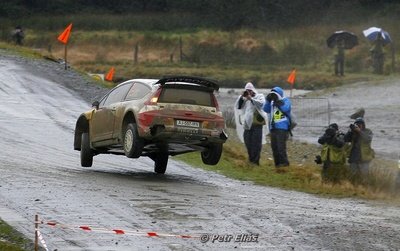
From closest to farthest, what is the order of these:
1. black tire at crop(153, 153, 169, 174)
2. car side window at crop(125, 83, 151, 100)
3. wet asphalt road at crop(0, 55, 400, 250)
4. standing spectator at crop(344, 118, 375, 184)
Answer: wet asphalt road at crop(0, 55, 400, 250), car side window at crop(125, 83, 151, 100), standing spectator at crop(344, 118, 375, 184), black tire at crop(153, 153, 169, 174)

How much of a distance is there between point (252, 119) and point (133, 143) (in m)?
4.21

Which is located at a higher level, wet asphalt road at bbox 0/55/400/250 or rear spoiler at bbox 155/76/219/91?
rear spoiler at bbox 155/76/219/91

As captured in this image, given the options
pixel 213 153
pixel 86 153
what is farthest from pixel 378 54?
pixel 213 153

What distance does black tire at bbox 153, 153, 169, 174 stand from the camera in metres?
20.0

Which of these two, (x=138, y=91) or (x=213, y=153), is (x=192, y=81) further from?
(x=213, y=153)

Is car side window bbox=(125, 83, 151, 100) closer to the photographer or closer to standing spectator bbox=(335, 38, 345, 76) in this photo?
the photographer

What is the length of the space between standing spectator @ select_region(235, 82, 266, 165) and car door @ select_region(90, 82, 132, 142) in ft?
10.5

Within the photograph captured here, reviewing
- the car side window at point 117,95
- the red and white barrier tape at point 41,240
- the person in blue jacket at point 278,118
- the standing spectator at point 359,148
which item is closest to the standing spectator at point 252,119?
the person in blue jacket at point 278,118

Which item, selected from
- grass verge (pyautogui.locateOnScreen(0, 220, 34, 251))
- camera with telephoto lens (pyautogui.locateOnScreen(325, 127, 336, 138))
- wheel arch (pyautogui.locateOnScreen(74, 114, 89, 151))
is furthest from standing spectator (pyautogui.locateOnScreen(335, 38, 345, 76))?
grass verge (pyautogui.locateOnScreen(0, 220, 34, 251))

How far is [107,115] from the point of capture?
19.6m

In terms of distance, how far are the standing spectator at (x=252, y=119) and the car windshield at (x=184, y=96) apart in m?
3.29

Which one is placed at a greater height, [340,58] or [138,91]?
[340,58]

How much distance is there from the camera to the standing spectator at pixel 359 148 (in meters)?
19.4

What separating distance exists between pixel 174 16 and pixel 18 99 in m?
49.8
